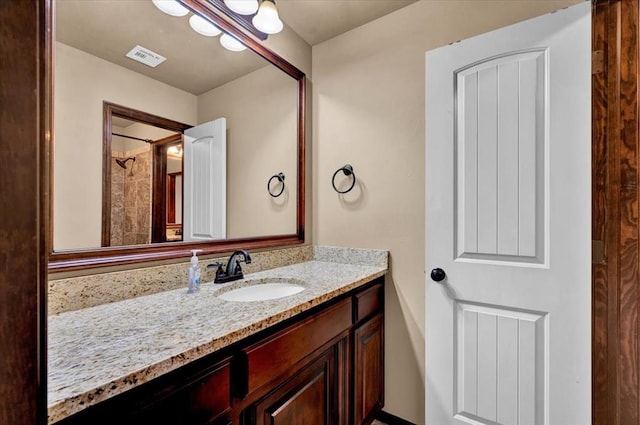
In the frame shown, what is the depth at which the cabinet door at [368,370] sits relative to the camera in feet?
4.80

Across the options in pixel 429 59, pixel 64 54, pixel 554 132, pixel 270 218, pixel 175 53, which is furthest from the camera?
pixel 270 218

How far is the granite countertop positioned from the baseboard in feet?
3.17

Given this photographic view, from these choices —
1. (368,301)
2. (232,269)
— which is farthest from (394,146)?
(232,269)

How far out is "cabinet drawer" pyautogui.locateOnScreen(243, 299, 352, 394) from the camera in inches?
35.1

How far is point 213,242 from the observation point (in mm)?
1478

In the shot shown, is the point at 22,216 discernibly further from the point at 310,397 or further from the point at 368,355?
the point at 368,355

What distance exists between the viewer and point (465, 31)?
1528 millimetres

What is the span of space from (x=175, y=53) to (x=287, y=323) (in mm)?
1285

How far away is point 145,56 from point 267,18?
25.3 inches

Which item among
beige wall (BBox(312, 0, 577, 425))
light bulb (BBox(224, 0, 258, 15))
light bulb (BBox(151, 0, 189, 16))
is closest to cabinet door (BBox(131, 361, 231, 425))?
beige wall (BBox(312, 0, 577, 425))

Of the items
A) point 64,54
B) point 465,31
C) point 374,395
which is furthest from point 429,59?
point 374,395

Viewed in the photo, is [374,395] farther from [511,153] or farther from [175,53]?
[175,53]

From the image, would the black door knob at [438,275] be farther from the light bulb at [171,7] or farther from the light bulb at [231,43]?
the light bulb at [171,7]

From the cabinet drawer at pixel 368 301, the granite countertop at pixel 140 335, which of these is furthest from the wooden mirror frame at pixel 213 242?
the cabinet drawer at pixel 368 301
